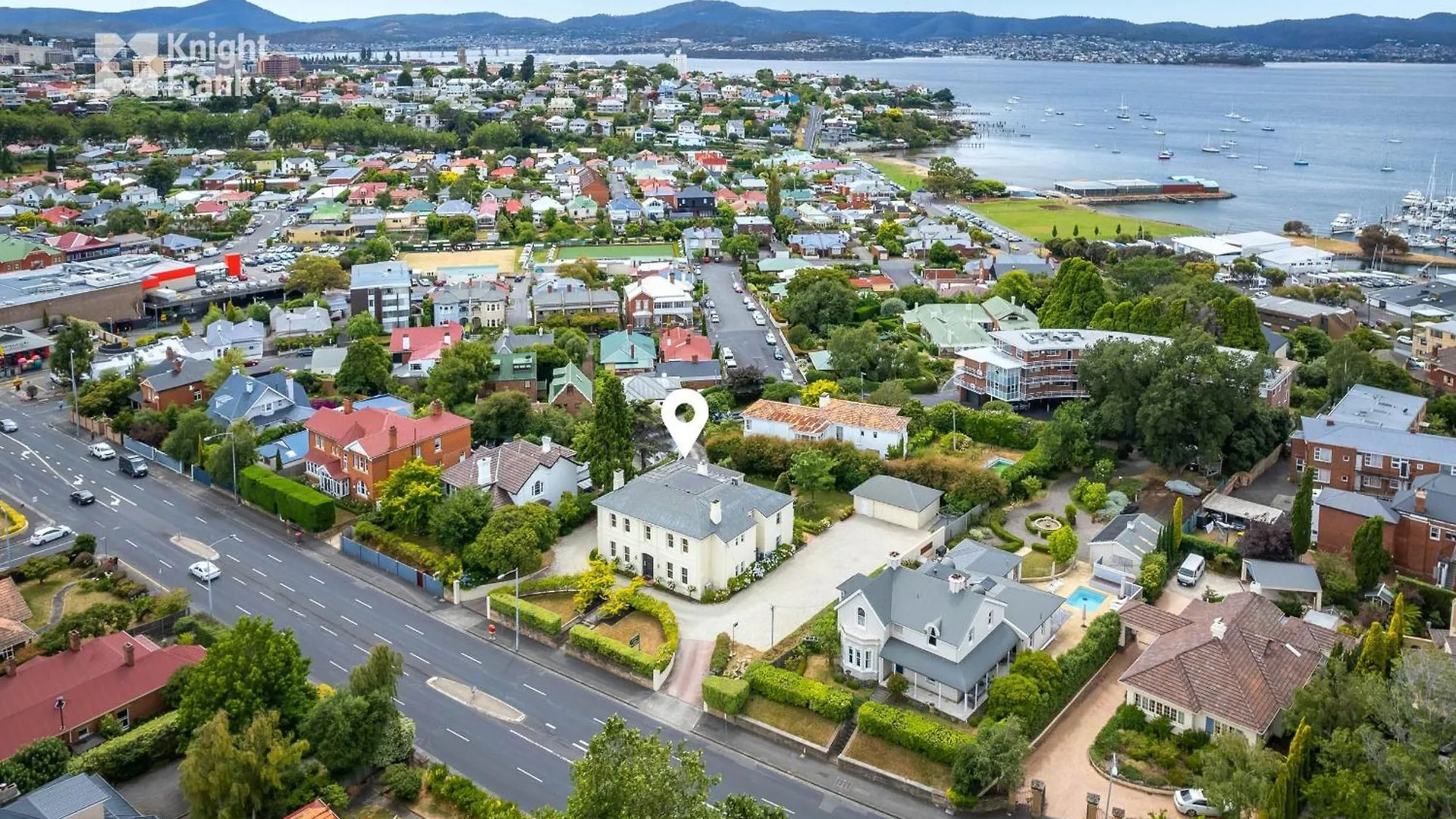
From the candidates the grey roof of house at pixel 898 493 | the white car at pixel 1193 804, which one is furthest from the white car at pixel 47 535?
the white car at pixel 1193 804

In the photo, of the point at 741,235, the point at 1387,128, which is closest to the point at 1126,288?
the point at 741,235

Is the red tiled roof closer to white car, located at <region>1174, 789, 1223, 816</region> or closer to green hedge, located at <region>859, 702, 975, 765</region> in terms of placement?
green hedge, located at <region>859, 702, 975, 765</region>

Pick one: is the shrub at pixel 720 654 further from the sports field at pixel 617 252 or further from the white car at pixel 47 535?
the sports field at pixel 617 252

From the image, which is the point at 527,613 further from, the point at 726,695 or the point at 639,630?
the point at 726,695

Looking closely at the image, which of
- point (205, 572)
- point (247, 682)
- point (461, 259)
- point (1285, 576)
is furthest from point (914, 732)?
point (461, 259)

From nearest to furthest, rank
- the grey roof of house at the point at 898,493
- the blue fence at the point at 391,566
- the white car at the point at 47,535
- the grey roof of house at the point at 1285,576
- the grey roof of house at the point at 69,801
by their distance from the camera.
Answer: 1. the grey roof of house at the point at 69,801
2. the grey roof of house at the point at 1285,576
3. the blue fence at the point at 391,566
4. the white car at the point at 47,535
5. the grey roof of house at the point at 898,493

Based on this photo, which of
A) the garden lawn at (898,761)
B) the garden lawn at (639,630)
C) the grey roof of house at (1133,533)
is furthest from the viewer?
the grey roof of house at (1133,533)
